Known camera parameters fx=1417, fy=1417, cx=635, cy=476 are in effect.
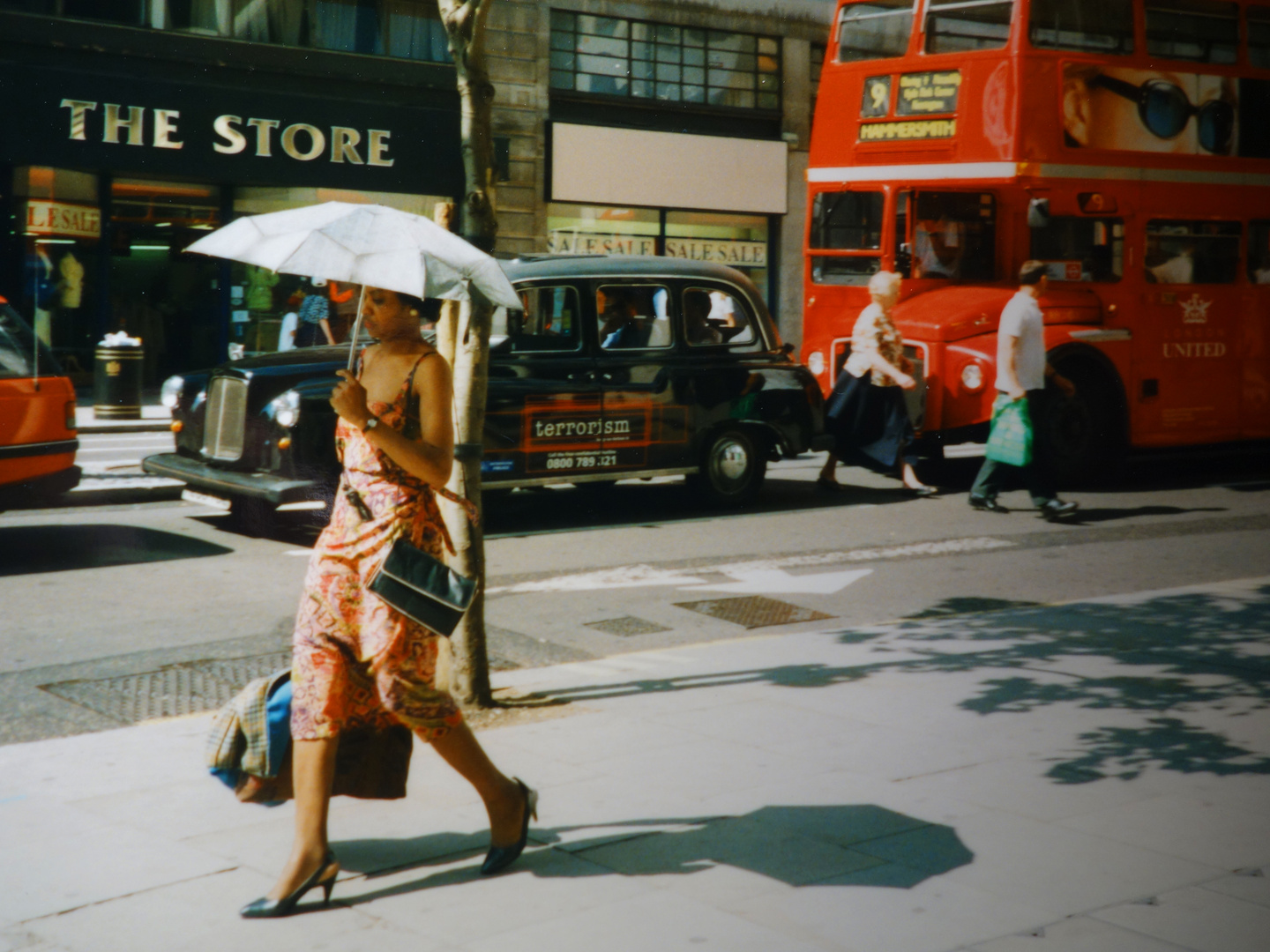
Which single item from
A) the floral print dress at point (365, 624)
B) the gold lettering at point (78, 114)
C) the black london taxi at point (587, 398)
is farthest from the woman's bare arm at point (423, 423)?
the gold lettering at point (78, 114)

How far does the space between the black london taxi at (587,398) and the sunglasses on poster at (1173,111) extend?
4.46 metres

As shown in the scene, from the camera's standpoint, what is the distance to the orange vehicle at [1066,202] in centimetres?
1297

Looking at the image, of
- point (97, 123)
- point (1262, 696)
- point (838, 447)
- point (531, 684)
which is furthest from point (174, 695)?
point (97, 123)

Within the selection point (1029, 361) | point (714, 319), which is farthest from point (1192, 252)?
point (714, 319)

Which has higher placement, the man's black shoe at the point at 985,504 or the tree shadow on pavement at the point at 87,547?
the man's black shoe at the point at 985,504

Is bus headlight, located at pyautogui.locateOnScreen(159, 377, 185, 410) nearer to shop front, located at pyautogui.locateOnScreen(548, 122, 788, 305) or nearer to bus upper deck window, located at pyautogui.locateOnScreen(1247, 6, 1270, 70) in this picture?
bus upper deck window, located at pyautogui.locateOnScreen(1247, 6, 1270, 70)

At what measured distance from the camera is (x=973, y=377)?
12672 millimetres

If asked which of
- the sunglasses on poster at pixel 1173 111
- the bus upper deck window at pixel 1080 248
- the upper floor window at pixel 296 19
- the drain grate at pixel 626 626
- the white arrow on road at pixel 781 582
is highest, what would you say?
the upper floor window at pixel 296 19

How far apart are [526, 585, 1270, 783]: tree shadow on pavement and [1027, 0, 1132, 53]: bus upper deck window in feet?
22.0

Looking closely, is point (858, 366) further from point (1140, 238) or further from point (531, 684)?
point (531, 684)

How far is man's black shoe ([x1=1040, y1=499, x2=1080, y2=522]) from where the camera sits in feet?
36.6

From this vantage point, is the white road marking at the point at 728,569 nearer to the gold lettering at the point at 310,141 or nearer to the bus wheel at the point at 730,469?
the bus wheel at the point at 730,469

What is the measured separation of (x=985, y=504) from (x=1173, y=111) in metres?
4.92

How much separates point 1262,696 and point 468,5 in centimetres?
435
